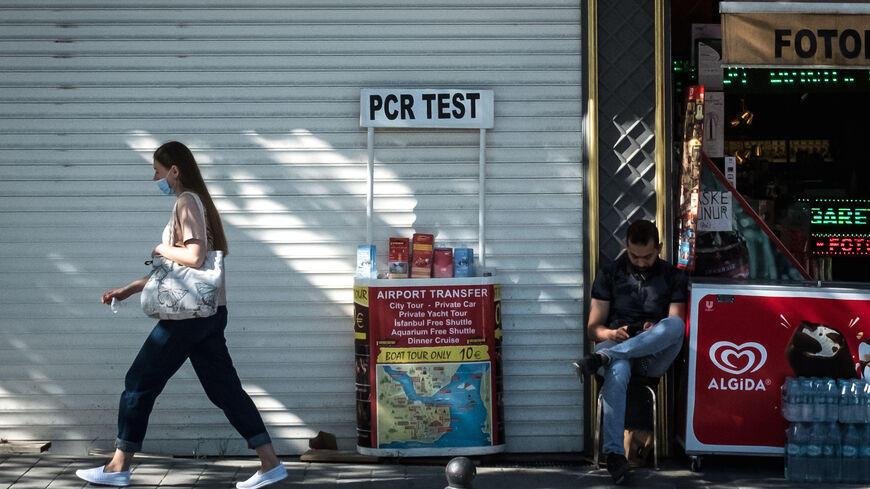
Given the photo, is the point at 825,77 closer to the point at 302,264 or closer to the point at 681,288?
the point at 681,288

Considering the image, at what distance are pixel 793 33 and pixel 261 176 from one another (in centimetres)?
338

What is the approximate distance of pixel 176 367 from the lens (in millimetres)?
5730

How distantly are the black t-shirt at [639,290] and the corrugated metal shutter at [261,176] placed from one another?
0.38 metres

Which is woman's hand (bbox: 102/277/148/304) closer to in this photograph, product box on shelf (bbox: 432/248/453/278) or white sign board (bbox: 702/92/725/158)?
product box on shelf (bbox: 432/248/453/278)

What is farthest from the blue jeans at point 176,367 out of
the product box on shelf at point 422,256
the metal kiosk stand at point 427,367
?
the product box on shelf at point 422,256

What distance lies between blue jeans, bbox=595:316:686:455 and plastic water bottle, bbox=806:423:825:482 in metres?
0.90

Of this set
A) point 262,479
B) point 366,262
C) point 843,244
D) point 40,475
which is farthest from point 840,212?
point 40,475

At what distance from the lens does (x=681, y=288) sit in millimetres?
6398

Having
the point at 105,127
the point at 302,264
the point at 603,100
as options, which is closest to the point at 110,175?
the point at 105,127

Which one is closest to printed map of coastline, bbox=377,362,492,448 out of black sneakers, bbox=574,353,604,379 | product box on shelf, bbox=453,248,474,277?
product box on shelf, bbox=453,248,474,277

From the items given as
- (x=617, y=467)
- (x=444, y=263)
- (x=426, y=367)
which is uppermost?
(x=444, y=263)

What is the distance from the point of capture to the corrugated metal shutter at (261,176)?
6.73m

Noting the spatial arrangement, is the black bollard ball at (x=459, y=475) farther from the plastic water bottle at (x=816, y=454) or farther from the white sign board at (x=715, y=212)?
the white sign board at (x=715, y=212)

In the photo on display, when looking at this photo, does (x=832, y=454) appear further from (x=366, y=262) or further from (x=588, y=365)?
(x=366, y=262)
